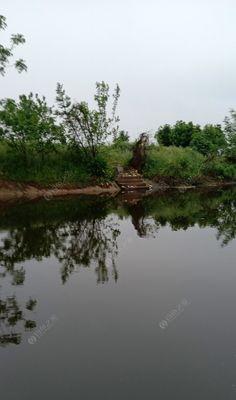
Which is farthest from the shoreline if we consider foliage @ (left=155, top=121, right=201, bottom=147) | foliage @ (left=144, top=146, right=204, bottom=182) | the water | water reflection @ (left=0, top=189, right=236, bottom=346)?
foliage @ (left=155, top=121, right=201, bottom=147)

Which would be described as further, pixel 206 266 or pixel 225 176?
pixel 225 176

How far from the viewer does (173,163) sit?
34.0 m

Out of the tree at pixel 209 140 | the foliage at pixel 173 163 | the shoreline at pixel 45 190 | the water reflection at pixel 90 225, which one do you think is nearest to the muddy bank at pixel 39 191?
the shoreline at pixel 45 190

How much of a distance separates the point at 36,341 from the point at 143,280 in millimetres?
3330

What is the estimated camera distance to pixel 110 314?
22.3ft

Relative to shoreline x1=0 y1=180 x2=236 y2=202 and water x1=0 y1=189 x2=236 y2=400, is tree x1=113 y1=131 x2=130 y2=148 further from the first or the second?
water x1=0 y1=189 x2=236 y2=400

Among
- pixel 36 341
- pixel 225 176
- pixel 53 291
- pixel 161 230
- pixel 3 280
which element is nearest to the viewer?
pixel 36 341

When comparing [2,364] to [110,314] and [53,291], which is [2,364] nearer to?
[110,314]

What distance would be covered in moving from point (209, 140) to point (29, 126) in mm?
21701

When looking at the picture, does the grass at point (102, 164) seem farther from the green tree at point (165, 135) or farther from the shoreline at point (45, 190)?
the green tree at point (165, 135)

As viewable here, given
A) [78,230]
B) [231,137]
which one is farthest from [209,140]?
[78,230]

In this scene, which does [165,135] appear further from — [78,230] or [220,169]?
[78,230]

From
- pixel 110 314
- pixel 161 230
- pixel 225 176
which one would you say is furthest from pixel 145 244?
pixel 225 176

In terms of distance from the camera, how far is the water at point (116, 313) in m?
4.86
